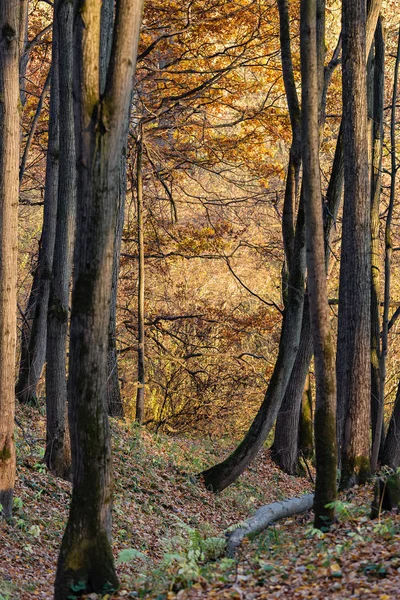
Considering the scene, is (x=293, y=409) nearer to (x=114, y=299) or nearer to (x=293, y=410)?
(x=293, y=410)

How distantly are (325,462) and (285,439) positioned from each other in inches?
321

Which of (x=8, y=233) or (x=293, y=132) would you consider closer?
(x=8, y=233)

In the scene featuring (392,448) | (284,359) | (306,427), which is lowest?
(306,427)

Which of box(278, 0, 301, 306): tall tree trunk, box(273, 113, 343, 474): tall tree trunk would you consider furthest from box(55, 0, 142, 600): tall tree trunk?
box(273, 113, 343, 474): tall tree trunk

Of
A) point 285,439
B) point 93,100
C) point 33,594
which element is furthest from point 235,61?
point 33,594

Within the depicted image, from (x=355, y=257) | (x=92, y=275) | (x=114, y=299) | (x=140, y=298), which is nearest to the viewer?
(x=92, y=275)

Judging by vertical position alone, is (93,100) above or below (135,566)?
above

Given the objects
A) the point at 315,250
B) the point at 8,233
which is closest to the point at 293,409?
the point at 315,250

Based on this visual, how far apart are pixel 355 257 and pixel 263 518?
3692mm

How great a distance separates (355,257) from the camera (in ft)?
33.3

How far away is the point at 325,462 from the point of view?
25.1ft

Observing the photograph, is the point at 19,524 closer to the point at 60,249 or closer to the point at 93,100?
the point at 60,249

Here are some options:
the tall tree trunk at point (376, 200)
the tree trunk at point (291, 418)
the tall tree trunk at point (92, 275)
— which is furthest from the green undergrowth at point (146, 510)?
the tall tree trunk at point (376, 200)

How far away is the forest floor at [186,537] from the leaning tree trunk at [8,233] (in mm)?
1201
